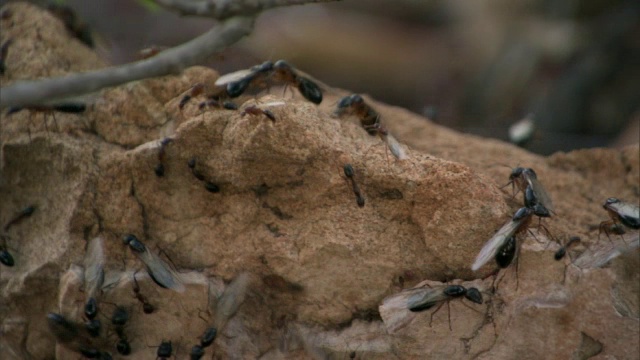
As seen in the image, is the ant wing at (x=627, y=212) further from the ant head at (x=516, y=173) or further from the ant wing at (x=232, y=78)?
the ant wing at (x=232, y=78)

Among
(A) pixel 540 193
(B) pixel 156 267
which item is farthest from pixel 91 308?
(A) pixel 540 193

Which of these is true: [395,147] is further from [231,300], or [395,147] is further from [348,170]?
[231,300]

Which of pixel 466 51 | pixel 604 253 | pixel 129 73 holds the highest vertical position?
pixel 129 73

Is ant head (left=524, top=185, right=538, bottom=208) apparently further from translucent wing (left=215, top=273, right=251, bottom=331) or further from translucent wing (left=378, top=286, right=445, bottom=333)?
translucent wing (left=215, top=273, right=251, bottom=331)

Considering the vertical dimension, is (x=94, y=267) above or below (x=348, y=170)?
below

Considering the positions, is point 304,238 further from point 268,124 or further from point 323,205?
point 268,124

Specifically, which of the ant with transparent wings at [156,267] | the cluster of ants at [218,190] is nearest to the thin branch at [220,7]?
the cluster of ants at [218,190]

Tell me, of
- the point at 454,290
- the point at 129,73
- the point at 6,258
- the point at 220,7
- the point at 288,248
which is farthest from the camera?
the point at 6,258

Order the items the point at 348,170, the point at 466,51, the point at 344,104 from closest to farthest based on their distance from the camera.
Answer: the point at 348,170 < the point at 344,104 < the point at 466,51

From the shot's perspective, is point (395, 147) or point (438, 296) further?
point (395, 147)
